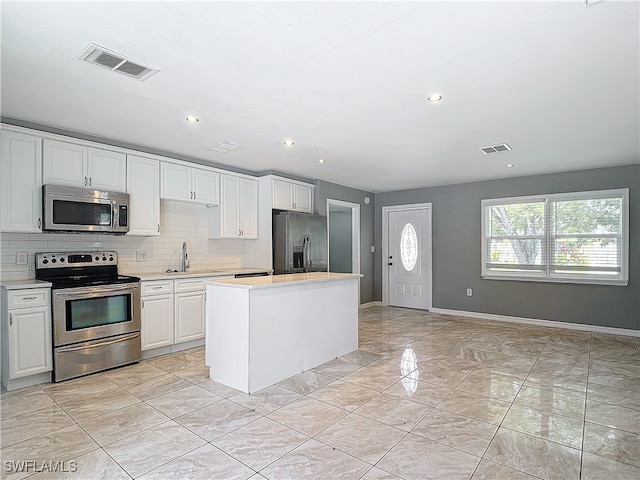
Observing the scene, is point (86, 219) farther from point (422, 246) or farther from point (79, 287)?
point (422, 246)

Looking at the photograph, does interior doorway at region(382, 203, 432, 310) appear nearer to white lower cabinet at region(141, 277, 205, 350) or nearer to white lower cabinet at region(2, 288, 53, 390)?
white lower cabinet at region(141, 277, 205, 350)

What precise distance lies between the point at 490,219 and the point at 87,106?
600cm

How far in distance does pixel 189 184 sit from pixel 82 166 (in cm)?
123

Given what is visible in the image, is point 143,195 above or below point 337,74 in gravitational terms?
below

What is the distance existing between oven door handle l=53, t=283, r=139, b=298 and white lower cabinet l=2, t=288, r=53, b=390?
0.11 metres

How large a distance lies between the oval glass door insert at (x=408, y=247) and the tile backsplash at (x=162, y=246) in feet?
10.3

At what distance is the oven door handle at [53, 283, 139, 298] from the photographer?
11.1ft

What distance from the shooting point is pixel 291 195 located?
582cm

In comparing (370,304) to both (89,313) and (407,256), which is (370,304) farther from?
(89,313)

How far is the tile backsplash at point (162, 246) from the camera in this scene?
3.54 metres

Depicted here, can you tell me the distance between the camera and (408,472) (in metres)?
2.03

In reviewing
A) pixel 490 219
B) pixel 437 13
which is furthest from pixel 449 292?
pixel 437 13

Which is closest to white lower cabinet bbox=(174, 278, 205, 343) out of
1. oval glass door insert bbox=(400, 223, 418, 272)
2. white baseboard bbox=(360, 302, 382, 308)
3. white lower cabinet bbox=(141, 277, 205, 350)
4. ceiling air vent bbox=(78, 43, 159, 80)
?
white lower cabinet bbox=(141, 277, 205, 350)
